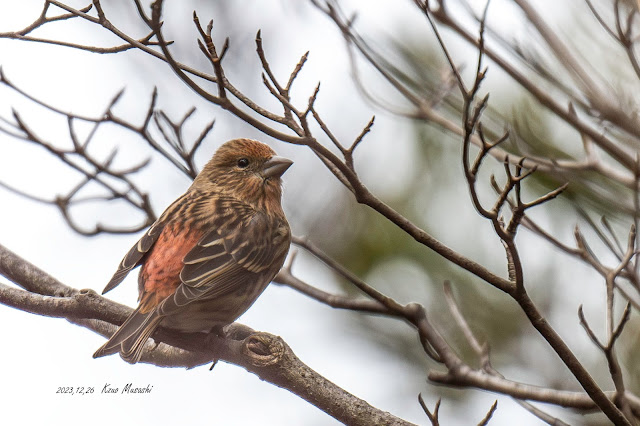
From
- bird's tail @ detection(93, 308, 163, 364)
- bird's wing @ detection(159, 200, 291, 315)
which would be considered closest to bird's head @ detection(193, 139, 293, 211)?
bird's wing @ detection(159, 200, 291, 315)

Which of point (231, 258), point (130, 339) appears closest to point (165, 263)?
point (231, 258)

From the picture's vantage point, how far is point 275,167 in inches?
243

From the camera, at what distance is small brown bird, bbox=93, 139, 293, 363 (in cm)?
468

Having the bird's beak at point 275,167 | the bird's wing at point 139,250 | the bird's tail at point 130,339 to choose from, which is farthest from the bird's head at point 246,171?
the bird's tail at point 130,339

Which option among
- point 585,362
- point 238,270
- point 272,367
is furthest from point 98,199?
point 585,362

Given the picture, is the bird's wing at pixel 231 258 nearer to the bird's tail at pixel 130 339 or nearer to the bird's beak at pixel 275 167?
the bird's tail at pixel 130 339

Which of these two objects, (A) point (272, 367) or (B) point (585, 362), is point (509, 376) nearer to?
(B) point (585, 362)

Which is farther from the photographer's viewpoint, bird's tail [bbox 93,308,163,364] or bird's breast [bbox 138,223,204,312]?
bird's breast [bbox 138,223,204,312]

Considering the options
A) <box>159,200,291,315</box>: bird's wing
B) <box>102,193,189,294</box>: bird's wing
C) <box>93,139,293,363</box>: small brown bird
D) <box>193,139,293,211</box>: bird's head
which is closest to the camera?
<box>93,139,293,363</box>: small brown bird

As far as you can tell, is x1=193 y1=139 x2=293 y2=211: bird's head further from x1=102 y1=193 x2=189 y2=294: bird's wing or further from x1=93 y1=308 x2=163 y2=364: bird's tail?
x1=93 y1=308 x2=163 y2=364: bird's tail

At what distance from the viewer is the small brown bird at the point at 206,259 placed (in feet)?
15.3

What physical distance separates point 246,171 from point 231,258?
1.23 meters

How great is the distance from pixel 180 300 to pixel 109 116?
1.43 meters

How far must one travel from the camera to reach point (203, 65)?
23.4ft
